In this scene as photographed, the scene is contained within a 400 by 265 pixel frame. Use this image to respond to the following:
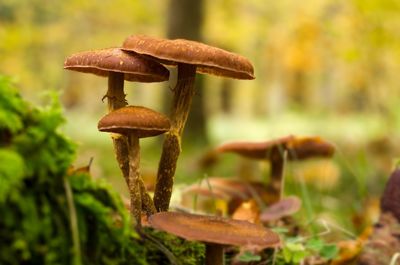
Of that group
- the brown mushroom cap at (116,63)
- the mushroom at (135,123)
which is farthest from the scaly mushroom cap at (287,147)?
the mushroom at (135,123)

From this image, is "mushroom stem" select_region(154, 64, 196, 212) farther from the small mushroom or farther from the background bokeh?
the small mushroom

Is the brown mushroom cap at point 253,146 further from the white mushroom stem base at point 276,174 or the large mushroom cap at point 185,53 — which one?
the large mushroom cap at point 185,53

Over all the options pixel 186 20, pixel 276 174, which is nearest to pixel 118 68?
pixel 276 174

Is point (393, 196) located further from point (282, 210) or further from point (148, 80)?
point (148, 80)

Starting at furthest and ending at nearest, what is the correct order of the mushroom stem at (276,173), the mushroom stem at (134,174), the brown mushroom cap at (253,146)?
the mushroom stem at (276,173) → the brown mushroom cap at (253,146) → the mushroom stem at (134,174)

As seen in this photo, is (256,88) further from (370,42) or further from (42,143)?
(42,143)
